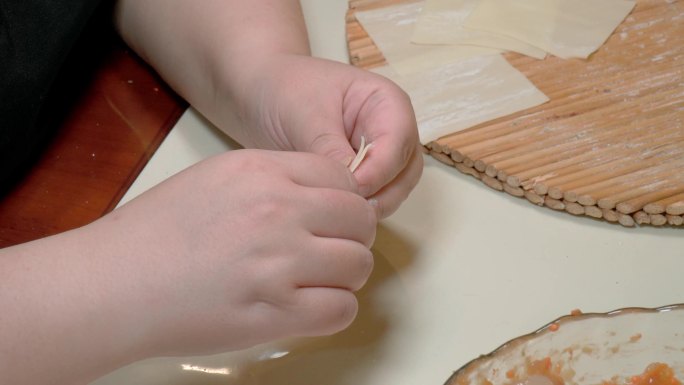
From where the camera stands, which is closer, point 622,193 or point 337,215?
point 337,215

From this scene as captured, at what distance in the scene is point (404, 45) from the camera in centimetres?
81

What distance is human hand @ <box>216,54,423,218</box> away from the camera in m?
0.56

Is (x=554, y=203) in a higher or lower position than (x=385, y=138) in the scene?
lower

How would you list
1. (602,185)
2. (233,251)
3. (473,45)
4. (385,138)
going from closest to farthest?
(233,251), (385,138), (602,185), (473,45)

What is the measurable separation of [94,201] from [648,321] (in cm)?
48

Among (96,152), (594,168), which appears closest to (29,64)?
(96,152)

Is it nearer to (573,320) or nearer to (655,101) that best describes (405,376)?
(573,320)

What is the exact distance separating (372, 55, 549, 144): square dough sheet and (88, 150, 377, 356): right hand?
0.84 feet

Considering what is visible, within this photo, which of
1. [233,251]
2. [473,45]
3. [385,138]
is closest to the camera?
[233,251]

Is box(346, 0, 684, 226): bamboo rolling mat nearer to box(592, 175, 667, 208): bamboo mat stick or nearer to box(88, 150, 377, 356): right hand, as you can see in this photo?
box(592, 175, 667, 208): bamboo mat stick

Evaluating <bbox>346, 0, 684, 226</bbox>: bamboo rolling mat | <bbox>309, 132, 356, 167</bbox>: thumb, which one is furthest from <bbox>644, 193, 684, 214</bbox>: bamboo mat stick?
<bbox>309, 132, 356, 167</bbox>: thumb

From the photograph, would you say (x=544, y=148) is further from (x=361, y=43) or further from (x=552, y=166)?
(x=361, y=43)

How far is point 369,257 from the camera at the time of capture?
512 millimetres

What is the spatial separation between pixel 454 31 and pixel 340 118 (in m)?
0.28
